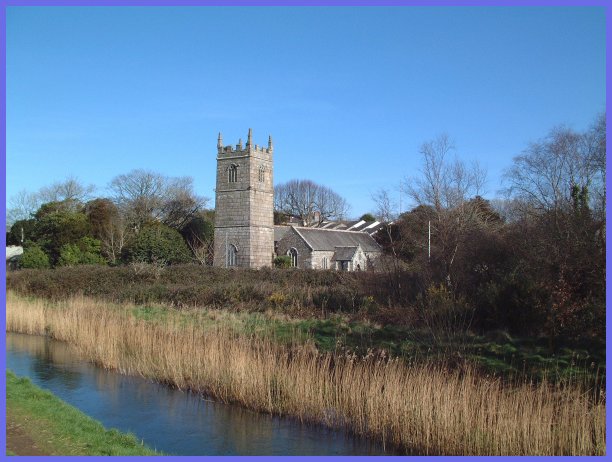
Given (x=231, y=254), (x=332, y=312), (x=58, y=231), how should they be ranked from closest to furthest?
(x=332, y=312)
(x=58, y=231)
(x=231, y=254)

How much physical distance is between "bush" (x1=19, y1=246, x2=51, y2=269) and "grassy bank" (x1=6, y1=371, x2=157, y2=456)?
1070 inches

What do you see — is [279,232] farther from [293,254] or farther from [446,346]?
[446,346]

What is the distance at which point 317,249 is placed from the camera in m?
44.1

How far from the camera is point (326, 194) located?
246 feet

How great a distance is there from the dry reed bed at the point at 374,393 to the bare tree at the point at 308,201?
61.6m

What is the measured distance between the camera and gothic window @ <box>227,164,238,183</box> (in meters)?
44.4

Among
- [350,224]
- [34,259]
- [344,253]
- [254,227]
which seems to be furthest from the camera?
[350,224]

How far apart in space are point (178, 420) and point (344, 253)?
1465 inches

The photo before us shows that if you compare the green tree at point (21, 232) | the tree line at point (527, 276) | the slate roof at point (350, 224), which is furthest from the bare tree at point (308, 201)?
the tree line at point (527, 276)

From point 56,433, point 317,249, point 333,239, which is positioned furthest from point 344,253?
point 56,433

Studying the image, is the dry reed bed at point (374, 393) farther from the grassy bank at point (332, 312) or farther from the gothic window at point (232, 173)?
the gothic window at point (232, 173)

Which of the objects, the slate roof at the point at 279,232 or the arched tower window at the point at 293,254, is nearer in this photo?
the arched tower window at the point at 293,254

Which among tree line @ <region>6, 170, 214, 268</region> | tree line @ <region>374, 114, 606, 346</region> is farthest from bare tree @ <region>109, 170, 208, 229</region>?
tree line @ <region>374, 114, 606, 346</region>

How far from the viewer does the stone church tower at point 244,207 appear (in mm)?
42906
